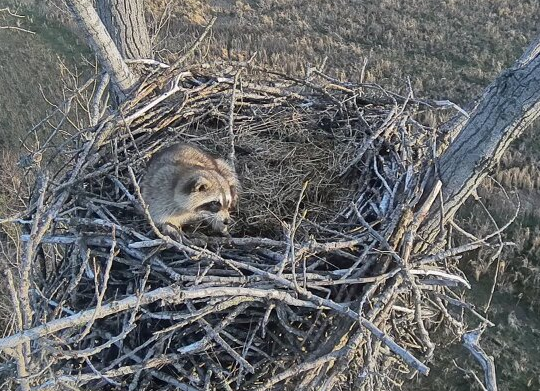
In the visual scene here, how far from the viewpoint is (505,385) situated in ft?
20.2

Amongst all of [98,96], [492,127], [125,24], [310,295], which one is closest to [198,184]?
[98,96]

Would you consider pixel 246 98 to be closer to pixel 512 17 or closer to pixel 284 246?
pixel 284 246

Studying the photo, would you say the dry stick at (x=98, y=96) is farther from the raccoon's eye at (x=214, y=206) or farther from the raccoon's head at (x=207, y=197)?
the raccoon's eye at (x=214, y=206)

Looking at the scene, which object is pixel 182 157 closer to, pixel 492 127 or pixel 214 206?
pixel 214 206

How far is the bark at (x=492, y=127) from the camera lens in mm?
2748

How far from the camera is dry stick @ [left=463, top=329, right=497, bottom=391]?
226cm

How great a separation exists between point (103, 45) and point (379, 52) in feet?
31.8

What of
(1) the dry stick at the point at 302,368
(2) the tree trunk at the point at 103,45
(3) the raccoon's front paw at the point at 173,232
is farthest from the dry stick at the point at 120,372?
(2) the tree trunk at the point at 103,45

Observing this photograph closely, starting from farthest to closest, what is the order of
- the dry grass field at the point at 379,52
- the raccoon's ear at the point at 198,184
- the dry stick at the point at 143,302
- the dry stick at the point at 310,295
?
the dry grass field at the point at 379,52
the raccoon's ear at the point at 198,184
the dry stick at the point at 310,295
the dry stick at the point at 143,302

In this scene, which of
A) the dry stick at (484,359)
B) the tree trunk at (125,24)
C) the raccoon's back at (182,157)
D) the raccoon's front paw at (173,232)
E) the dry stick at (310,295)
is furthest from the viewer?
the tree trunk at (125,24)

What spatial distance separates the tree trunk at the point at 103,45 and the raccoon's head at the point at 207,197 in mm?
1016

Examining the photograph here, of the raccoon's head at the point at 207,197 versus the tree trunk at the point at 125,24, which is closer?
the raccoon's head at the point at 207,197

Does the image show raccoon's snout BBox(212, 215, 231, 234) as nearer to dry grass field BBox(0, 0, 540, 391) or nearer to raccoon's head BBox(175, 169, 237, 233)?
raccoon's head BBox(175, 169, 237, 233)

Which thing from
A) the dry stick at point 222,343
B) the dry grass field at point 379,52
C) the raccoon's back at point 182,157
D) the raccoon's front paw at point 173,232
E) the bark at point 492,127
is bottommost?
the dry grass field at point 379,52
